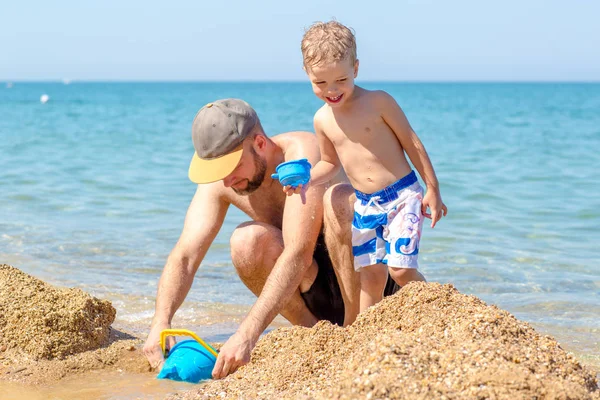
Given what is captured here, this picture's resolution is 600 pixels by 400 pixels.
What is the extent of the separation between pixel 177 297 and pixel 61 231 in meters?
3.52

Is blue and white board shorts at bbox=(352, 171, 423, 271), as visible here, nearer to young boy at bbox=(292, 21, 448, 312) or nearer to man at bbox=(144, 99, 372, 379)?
young boy at bbox=(292, 21, 448, 312)

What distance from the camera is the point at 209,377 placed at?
292cm

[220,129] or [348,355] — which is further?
[220,129]

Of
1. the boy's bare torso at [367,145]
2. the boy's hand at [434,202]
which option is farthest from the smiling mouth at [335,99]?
the boy's hand at [434,202]

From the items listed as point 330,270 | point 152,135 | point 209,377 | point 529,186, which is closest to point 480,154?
point 529,186

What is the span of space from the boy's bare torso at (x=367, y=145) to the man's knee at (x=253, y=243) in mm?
461

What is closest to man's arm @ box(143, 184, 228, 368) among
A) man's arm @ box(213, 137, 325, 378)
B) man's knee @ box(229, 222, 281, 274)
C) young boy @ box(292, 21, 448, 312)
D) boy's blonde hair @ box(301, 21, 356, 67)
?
man's knee @ box(229, 222, 281, 274)

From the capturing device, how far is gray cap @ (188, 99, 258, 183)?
3197 mm

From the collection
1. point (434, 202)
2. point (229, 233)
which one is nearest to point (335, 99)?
point (434, 202)

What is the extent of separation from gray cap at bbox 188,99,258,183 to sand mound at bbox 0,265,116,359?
0.77m

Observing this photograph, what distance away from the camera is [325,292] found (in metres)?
3.71

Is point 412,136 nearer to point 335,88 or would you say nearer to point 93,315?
point 335,88

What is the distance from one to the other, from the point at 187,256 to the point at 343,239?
711mm

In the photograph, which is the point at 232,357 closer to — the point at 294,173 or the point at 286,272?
the point at 286,272
